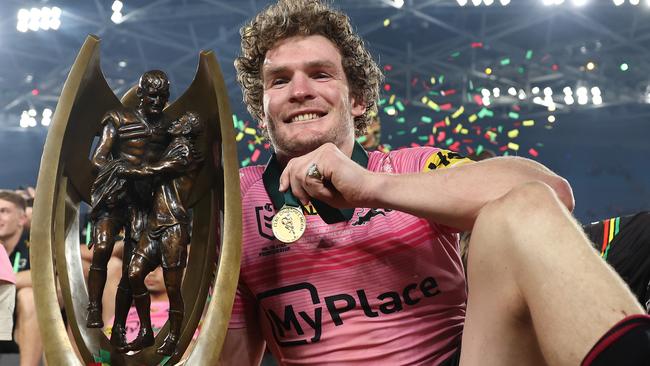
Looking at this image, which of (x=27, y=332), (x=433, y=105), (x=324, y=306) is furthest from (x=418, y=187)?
(x=433, y=105)

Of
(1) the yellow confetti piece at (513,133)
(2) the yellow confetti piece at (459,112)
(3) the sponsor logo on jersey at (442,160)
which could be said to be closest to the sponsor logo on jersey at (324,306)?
(3) the sponsor logo on jersey at (442,160)

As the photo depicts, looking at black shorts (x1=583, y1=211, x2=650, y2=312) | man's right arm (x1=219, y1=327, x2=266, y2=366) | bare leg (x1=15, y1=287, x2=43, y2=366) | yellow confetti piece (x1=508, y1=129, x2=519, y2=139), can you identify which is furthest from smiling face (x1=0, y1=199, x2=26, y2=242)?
yellow confetti piece (x1=508, y1=129, x2=519, y2=139)

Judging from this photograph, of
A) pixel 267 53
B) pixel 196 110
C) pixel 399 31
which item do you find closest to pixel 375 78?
pixel 267 53

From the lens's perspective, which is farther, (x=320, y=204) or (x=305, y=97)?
(x=305, y=97)

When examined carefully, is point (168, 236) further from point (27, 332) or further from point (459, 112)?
point (459, 112)

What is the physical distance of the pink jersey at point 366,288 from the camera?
1395 mm

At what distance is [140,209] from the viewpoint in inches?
51.2

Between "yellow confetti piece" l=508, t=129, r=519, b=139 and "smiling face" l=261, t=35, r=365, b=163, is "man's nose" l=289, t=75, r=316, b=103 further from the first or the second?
"yellow confetti piece" l=508, t=129, r=519, b=139

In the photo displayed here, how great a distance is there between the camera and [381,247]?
142 cm

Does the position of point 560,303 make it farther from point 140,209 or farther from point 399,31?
point 399,31

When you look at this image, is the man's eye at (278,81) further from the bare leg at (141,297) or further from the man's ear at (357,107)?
the bare leg at (141,297)

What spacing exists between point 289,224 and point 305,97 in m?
0.34

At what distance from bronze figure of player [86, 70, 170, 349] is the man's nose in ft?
0.87

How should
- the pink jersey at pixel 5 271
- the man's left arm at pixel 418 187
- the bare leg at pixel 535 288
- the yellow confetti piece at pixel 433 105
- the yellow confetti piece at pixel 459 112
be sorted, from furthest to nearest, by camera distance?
the yellow confetti piece at pixel 433 105, the yellow confetti piece at pixel 459 112, the pink jersey at pixel 5 271, the man's left arm at pixel 418 187, the bare leg at pixel 535 288
